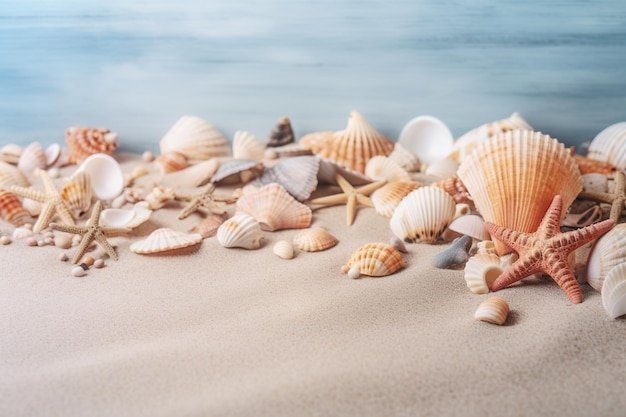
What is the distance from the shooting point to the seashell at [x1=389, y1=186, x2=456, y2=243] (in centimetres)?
229

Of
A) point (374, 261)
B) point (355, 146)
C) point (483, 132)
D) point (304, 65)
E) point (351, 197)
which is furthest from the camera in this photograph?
point (304, 65)

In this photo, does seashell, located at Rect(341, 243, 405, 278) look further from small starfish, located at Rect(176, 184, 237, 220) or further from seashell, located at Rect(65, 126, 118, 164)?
seashell, located at Rect(65, 126, 118, 164)

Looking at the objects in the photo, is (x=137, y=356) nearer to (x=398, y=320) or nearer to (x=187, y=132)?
(x=398, y=320)

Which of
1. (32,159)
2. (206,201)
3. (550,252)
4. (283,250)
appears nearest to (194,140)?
(206,201)

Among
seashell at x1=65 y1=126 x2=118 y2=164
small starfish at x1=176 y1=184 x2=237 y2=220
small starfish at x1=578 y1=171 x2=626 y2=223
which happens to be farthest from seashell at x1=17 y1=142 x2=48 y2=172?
small starfish at x1=578 y1=171 x2=626 y2=223

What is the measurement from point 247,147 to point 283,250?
0.99 m

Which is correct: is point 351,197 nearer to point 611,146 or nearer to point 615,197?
point 615,197

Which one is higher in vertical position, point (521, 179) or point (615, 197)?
point (521, 179)

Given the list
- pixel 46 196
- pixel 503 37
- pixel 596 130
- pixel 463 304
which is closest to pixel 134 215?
pixel 46 196

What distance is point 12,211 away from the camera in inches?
102

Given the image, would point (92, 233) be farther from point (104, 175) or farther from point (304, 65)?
point (304, 65)

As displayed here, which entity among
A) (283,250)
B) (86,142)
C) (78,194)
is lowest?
(283,250)

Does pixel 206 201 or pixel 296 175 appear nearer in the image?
pixel 206 201

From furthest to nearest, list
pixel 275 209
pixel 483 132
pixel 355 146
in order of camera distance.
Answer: pixel 355 146
pixel 483 132
pixel 275 209
